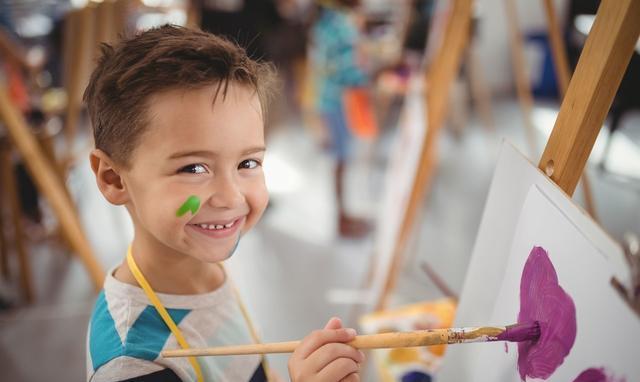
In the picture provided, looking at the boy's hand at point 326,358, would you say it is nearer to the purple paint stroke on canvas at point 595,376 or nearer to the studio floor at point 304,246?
the purple paint stroke on canvas at point 595,376

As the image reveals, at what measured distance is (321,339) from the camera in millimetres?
623

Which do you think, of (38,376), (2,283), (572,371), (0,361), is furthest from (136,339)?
(2,283)

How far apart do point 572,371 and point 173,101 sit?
0.53m

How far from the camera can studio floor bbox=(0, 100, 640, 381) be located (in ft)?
7.15

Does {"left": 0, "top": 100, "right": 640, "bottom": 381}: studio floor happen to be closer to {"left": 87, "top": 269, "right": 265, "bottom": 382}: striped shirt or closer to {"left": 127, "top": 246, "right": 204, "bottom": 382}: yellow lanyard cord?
{"left": 87, "top": 269, "right": 265, "bottom": 382}: striped shirt

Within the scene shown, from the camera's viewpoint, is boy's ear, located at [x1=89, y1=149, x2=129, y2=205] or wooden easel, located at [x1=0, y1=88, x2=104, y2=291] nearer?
boy's ear, located at [x1=89, y1=149, x2=129, y2=205]

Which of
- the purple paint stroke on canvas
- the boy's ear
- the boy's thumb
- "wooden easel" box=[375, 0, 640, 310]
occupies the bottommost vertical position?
the purple paint stroke on canvas

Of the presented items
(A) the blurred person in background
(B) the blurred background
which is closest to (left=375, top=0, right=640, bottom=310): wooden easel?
(B) the blurred background

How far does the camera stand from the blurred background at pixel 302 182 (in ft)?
6.56

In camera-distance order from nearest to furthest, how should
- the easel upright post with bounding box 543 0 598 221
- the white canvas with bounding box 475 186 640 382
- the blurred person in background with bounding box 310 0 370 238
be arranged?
the white canvas with bounding box 475 186 640 382 < the easel upright post with bounding box 543 0 598 221 < the blurred person in background with bounding box 310 0 370 238

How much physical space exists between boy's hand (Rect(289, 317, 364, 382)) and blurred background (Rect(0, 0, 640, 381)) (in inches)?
22.2

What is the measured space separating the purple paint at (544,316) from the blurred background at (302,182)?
54cm

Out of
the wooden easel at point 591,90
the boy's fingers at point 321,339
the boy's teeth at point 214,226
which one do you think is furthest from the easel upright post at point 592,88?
the boy's teeth at point 214,226

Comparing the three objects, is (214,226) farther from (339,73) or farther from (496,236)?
(339,73)
